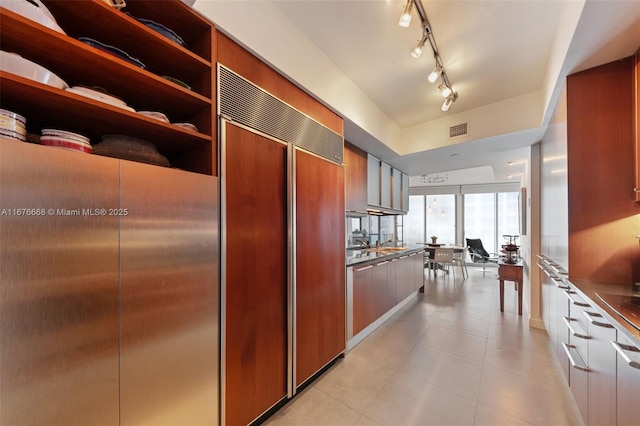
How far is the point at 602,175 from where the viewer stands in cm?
176

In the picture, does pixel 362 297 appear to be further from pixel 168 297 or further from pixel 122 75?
pixel 122 75

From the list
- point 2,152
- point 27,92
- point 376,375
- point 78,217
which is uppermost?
point 27,92

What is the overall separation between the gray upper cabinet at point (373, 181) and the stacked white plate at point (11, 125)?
3321 millimetres

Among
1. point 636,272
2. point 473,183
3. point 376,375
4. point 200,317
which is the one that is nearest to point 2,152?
point 200,317

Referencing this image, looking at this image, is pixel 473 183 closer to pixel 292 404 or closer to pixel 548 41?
pixel 548 41

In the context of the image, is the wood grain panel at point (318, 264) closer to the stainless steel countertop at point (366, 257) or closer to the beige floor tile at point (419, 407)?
the stainless steel countertop at point (366, 257)

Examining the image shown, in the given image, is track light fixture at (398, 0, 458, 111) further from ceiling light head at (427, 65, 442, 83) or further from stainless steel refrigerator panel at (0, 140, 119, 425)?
stainless steel refrigerator panel at (0, 140, 119, 425)

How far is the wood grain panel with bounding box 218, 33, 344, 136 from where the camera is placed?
1507 millimetres

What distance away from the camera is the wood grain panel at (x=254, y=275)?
1.49 metres

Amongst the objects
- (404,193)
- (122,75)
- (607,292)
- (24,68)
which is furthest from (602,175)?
(404,193)

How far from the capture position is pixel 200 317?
1323 millimetres

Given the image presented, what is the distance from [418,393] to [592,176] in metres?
2.05

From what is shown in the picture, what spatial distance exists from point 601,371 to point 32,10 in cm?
292

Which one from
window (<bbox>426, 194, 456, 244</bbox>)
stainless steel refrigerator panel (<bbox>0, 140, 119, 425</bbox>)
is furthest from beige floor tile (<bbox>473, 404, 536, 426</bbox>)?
window (<bbox>426, 194, 456, 244</bbox>)
